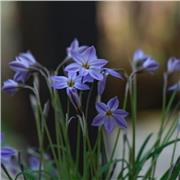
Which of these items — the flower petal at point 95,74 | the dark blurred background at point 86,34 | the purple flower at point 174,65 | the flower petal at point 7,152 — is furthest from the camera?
the dark blurred background at point 86,34

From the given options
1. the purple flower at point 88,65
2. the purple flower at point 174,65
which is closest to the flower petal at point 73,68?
the purple flower at point 88,65

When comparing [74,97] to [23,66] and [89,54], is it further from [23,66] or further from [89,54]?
[23,66]

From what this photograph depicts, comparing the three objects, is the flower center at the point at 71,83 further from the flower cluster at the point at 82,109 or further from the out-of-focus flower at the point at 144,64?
the out-of-focus flower at the point at 144,64

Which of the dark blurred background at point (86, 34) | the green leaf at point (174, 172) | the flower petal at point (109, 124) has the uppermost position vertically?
the flower petal at point (109, 124)

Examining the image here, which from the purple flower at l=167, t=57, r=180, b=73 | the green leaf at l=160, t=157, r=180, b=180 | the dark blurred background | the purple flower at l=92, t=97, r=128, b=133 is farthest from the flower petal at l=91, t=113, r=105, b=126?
the dark blurred background

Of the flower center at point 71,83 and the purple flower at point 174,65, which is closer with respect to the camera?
the flower center at point 71,83
